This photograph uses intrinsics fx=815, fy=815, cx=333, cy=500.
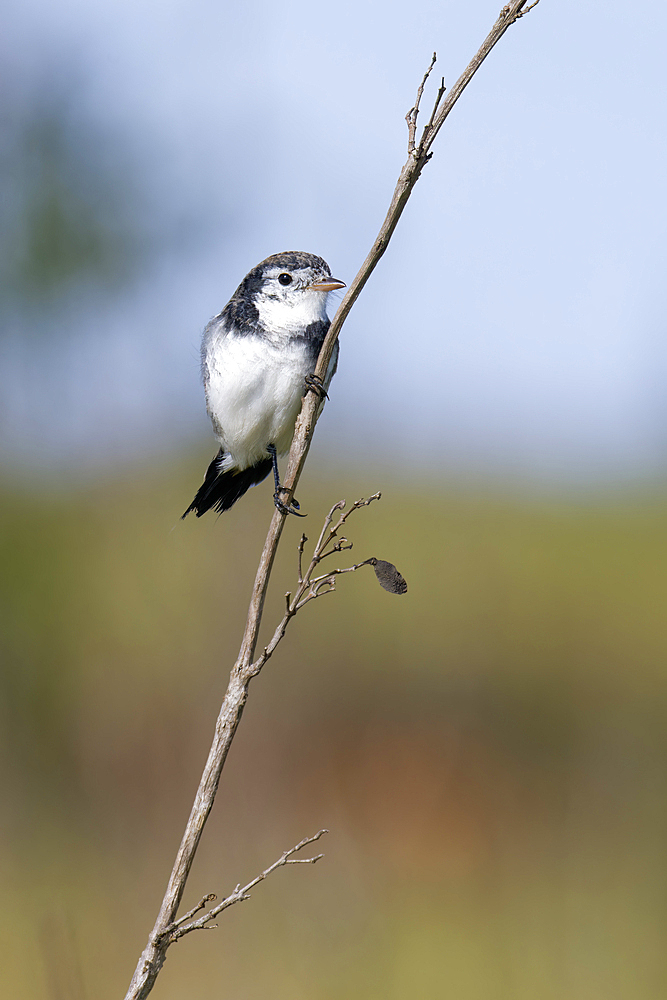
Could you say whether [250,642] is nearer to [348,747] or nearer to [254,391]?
[254,391]

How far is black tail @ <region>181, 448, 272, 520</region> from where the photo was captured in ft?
8.97

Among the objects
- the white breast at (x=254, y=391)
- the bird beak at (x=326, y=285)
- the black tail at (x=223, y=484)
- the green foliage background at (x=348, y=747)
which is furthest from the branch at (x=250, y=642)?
the green foliage background at (x=348, y=747)

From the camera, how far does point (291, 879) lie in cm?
436

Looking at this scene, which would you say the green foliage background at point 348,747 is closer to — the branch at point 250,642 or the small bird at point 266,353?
the small bird at point 266,353

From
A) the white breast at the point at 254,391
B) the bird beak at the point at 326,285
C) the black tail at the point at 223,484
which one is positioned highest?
the bird beak at the point at 326,285

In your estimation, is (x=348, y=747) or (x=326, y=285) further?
(x=348, y=747)

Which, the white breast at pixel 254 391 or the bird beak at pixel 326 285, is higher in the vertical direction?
the bird beak at pixel 326 285

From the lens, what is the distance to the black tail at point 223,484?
273cm

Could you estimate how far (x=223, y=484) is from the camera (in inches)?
108

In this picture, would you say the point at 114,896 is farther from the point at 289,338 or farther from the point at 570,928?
the point at 289,338

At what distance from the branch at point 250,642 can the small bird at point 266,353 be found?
0.92m

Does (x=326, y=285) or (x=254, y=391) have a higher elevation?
(x=326, y=285)

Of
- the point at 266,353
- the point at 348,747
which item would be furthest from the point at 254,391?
the point at 348,747

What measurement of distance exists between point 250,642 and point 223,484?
1663 mm
